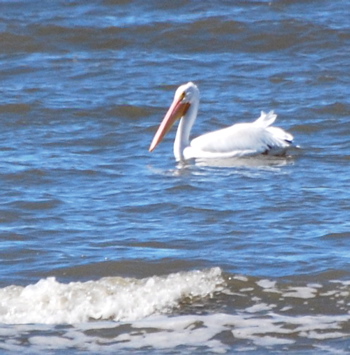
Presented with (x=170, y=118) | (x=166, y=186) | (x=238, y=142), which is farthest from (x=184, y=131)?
(x=166, y=186)

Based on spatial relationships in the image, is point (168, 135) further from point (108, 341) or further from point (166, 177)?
point (108, 341)

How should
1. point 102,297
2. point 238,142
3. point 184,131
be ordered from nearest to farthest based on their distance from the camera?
point 102,297 → point 238,142 → point 184,131

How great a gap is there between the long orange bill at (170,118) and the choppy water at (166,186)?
16cm

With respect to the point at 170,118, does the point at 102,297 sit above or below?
below

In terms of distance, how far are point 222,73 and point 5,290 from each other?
7104 mm

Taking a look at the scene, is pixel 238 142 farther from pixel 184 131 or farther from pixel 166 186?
pixel 166 186

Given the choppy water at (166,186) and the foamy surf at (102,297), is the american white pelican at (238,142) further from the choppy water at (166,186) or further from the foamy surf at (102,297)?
the foamy surf at (102,297)

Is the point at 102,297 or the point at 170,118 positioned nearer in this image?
the point at 102,297

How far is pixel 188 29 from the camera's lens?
14.6 meters

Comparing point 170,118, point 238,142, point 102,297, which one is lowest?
point 102,297

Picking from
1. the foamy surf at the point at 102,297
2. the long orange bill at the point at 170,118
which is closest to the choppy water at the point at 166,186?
the foamy surf at the point at 102,297

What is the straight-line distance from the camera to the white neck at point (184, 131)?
10.3m

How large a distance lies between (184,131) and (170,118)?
179 millimetres

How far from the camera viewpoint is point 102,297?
19.6ft
